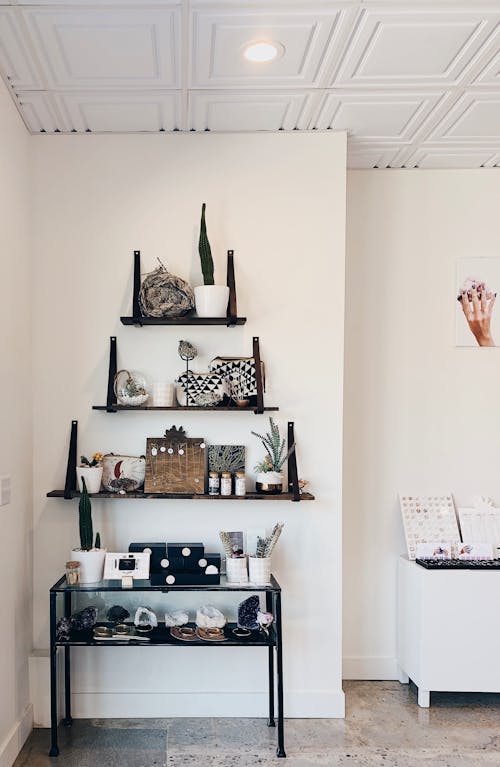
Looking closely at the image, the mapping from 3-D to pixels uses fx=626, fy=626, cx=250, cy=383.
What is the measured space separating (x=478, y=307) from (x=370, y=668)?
192cm

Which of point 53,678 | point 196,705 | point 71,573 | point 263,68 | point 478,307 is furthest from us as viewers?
point 478,307

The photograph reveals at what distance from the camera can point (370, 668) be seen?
3.16 m

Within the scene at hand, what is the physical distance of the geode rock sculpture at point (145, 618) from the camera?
8.66 ft

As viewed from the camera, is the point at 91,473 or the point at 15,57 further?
the point at 91,473

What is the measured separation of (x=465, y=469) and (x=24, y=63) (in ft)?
8.75

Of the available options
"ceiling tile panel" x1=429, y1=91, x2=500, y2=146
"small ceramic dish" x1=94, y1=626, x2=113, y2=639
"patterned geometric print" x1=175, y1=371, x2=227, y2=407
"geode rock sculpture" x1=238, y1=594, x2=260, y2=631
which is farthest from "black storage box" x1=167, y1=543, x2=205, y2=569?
"ceiling tile panel" x1=429, y1=91, x2=500, y2=146

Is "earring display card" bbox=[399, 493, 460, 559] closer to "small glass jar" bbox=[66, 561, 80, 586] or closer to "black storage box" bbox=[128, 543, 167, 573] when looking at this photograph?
"black storage box" bbox=[128, 543, 167, 573]

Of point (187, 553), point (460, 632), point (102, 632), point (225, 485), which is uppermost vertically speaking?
point (225, 485)

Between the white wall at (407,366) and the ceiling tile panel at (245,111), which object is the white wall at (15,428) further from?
the white wall at (407,366)

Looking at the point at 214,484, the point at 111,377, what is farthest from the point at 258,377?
the point at 111,377

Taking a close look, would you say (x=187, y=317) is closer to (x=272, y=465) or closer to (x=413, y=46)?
(x=272, y=465)

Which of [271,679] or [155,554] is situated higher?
[155,554]

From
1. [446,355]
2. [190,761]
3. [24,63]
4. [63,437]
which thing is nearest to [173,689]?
[190,761]

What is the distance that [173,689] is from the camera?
2748mm
